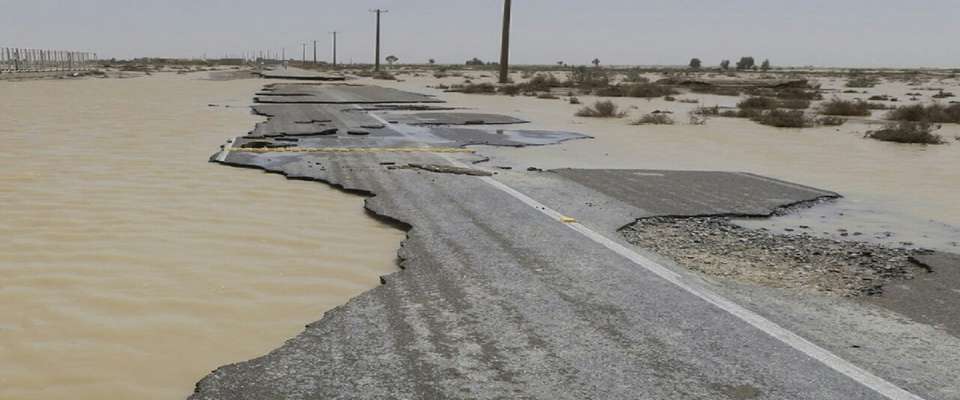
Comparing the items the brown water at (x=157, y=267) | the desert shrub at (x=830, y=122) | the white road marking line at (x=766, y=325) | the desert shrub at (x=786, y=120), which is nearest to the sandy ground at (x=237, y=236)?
the brown water at (x=157, y=267)

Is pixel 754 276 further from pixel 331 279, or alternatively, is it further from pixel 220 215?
pixel 220 215

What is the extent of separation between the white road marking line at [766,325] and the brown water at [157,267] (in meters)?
1.89

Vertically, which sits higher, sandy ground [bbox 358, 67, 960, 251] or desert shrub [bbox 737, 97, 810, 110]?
desert shrub [bbox 737, 97, 810, 110]

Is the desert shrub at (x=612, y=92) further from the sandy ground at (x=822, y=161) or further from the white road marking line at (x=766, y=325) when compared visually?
the white road marking line at (x=766, y=325)

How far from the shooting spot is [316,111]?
2127 centimetres

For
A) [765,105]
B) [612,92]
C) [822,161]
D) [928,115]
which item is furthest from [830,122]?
[612,92]

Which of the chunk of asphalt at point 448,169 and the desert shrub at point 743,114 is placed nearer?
the chunk of asphalt at point 448,169

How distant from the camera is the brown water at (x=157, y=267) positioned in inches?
144

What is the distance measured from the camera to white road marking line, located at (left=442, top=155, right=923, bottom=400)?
3.45 m

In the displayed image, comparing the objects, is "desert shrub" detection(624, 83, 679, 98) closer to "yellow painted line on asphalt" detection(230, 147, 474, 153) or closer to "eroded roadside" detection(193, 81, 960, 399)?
"yellow painted line on asphalt" detection(230, 147, 474, 153)

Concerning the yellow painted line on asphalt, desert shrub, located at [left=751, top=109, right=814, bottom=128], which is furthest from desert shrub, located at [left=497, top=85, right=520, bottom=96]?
the yellow painted line on asphalt

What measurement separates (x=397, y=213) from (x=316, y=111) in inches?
586

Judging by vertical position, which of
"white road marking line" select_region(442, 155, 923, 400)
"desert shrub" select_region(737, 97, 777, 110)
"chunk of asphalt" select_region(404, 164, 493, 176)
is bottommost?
"white road marking line" select_region(442, 155, 923, 400)

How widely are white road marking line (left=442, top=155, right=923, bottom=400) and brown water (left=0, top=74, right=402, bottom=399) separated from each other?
189cm
